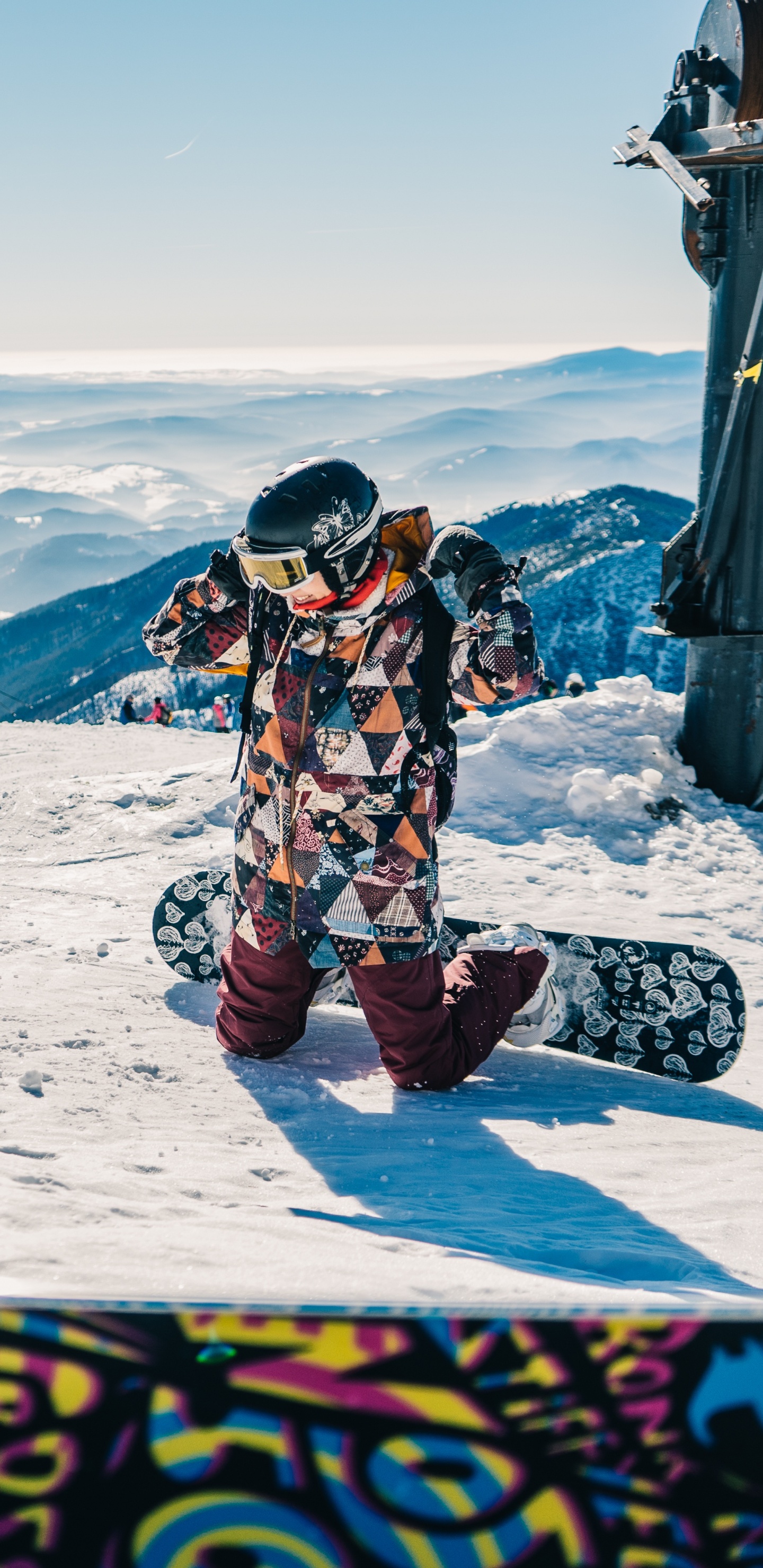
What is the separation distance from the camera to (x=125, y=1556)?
117 centimetres

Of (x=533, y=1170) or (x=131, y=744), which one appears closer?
(x=533, y=1170)

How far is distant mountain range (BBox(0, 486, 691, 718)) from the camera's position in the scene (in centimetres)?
9644

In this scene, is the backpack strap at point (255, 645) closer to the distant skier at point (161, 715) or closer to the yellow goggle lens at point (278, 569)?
the yellow goggle lens at point (278, 569)

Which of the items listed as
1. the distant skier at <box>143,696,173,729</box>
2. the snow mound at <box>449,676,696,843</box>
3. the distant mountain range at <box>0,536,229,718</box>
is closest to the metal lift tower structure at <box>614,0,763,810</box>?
the snow mound at <box>449,676,696,843</box>

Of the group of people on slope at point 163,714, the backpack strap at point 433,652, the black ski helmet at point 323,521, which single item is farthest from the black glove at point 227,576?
the group of people on slope at point 163,714

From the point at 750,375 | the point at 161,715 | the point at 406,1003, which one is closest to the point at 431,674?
the point at 406,1003

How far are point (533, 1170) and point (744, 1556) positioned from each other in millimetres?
1494

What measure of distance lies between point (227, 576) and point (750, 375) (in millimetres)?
4810

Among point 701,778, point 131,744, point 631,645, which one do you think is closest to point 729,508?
point 701,778

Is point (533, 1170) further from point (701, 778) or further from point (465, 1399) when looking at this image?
point (701, 778)

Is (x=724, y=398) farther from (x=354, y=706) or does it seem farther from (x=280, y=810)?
(x=280, y=810)

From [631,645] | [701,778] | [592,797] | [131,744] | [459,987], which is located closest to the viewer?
[459,987]

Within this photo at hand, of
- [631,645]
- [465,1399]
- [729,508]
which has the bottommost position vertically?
[631,645]

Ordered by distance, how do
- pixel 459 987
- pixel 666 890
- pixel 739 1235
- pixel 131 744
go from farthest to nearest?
1. pixel 131 744
2. pixel 666 890
3. pixel 459 987
4. pixel 739 1235
